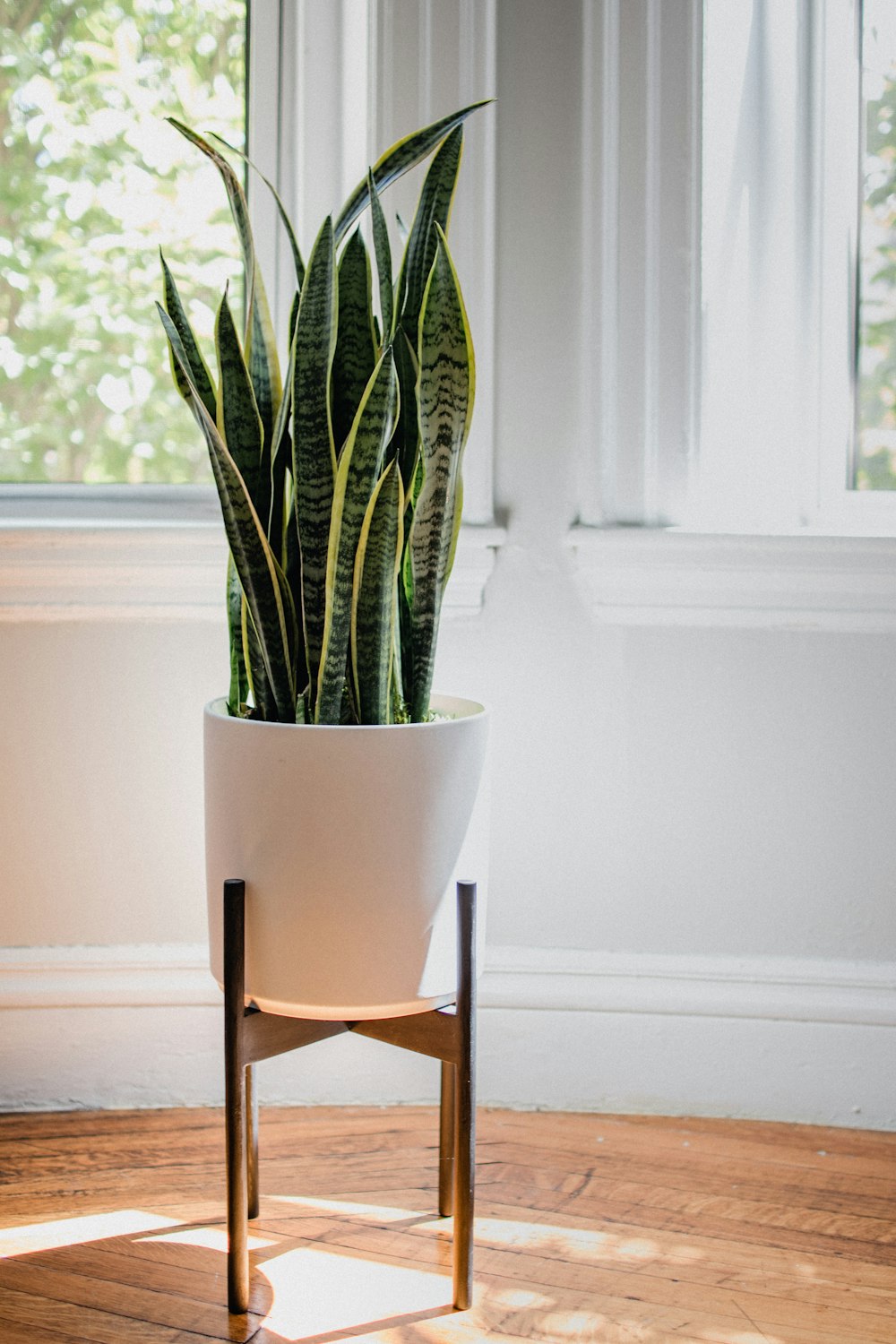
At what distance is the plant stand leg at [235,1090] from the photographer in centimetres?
90

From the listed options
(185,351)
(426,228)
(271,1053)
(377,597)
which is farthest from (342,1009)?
(426,228)

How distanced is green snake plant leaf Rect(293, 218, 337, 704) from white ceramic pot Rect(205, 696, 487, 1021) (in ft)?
0.36

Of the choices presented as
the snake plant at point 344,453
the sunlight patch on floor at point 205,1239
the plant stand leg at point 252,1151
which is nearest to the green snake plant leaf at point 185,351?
the snake plant at point 344,453

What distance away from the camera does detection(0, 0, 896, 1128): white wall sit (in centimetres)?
130

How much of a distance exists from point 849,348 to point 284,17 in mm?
852

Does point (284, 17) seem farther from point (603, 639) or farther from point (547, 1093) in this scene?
point (547, 1093)

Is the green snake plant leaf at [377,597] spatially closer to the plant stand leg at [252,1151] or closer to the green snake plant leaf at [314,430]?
the green snake plant leaf at [314,430]

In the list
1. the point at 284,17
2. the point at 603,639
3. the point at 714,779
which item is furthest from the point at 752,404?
the point at 284,17

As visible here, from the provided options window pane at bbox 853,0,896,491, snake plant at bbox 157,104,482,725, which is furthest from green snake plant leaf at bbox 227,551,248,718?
window pane at bbox 853,0,896,491

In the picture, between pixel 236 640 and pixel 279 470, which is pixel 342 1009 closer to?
pixel 236 640

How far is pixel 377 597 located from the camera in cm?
92

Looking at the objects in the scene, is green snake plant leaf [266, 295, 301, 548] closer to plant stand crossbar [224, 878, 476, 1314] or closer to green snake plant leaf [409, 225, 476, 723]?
green snake plant leaf [409, 225, 476, 723]

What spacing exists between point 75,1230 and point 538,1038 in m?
0.56

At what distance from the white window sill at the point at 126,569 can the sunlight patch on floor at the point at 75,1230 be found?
26.0 inches
